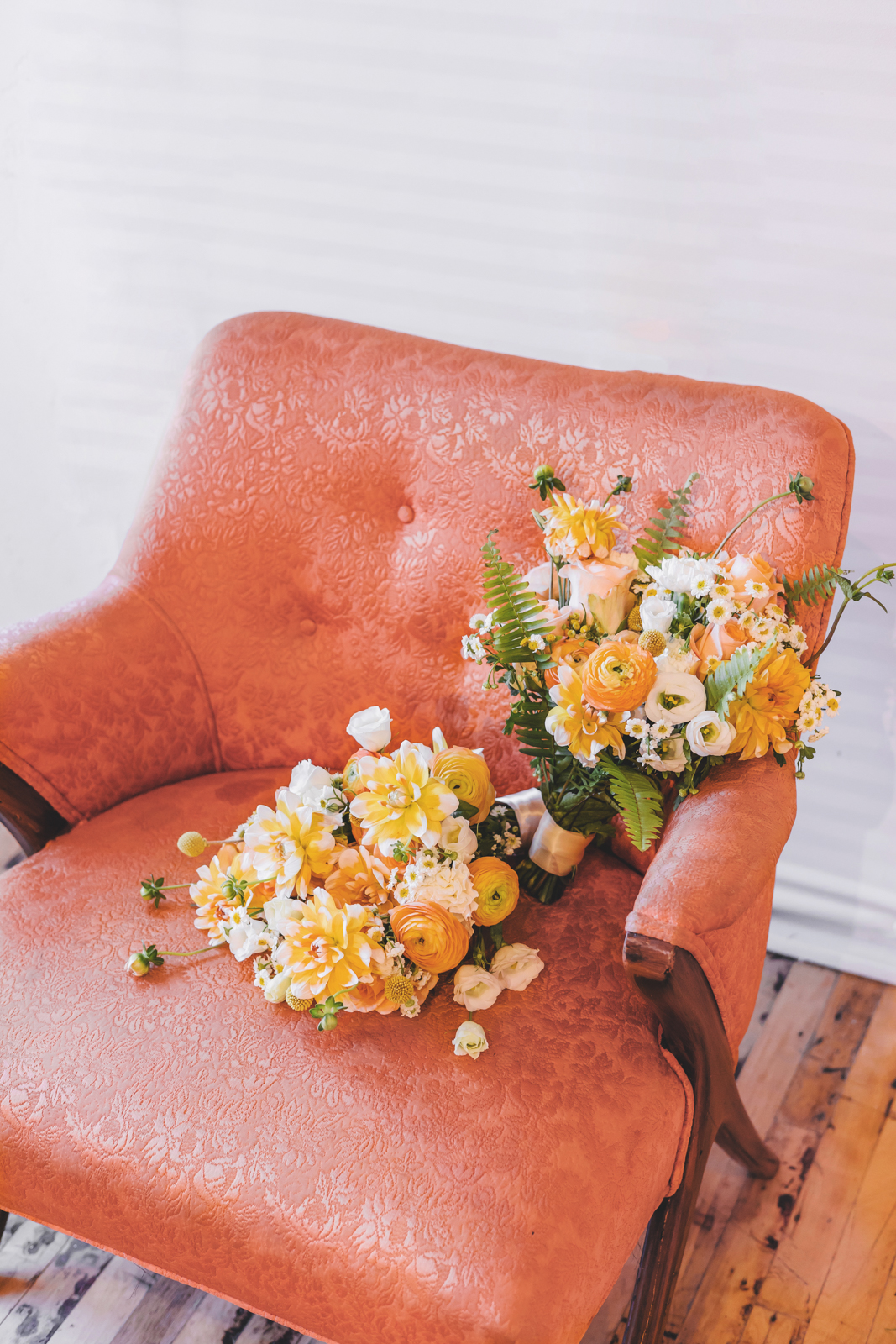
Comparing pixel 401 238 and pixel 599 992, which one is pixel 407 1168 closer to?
pixel 599 992

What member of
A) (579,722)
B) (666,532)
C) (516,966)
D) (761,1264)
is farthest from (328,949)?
(761,1264)

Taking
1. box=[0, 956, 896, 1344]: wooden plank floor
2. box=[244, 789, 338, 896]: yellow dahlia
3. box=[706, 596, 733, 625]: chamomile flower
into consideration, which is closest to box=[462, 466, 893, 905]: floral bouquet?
box=[706, 596, 733, 625]: chamomile flower

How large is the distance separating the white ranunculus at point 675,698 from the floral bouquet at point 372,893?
0.20 meters

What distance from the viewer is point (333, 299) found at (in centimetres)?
163

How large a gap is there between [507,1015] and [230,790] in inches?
19.1

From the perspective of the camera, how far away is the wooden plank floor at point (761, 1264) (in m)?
1.17

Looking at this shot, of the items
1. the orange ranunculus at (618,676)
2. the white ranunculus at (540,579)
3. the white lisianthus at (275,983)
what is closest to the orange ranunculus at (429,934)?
the white lisianthus at (275,983)

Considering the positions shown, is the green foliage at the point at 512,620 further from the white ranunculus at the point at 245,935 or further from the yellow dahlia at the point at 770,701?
the white ranunculus at the point at 245,935

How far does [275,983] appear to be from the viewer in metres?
0.93

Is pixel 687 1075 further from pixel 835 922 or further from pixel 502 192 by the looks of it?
pixel 502 192

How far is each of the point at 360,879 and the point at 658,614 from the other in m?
0.37

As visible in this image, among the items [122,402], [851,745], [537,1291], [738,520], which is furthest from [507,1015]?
[122,402]

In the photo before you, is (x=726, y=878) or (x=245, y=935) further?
(x=245, y=935)

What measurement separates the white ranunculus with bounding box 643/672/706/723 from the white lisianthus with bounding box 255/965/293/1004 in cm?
40
